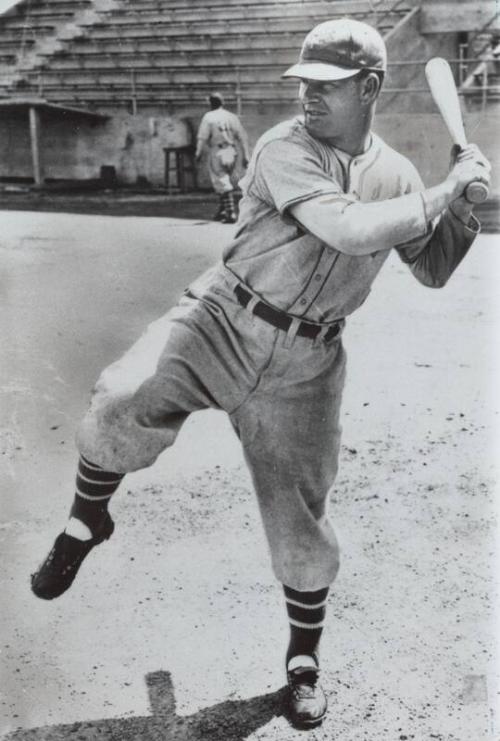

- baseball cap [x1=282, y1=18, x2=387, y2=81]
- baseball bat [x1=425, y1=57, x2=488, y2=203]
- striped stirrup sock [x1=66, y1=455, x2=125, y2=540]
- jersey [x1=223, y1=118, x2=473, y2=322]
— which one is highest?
baseball cap [x1=282, y1=18, x2=387, y2=81]

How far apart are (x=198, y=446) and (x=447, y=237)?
240cm

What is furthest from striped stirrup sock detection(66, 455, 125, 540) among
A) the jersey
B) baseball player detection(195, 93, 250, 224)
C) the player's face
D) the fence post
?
the fence post

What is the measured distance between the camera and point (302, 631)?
282 cm

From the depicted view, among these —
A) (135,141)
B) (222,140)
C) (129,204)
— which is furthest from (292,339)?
(135,141)

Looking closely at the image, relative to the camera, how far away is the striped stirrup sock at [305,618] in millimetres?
2783

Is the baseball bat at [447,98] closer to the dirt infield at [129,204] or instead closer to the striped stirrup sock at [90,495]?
the striped stirrup sock at [90,495]

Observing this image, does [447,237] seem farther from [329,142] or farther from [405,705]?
[405,705]

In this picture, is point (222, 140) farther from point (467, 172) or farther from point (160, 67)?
point (467, 172)

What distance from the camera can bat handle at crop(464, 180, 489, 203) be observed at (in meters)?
2.34

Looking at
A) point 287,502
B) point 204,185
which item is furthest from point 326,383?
point 204,185

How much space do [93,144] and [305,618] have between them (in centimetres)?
1601

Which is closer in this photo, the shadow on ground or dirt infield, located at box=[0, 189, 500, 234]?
the shadow on ground

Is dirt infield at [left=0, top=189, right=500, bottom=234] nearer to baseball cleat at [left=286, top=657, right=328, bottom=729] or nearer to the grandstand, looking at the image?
the grandstand

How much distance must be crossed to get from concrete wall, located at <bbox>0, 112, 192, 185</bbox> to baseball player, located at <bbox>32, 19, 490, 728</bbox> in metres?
14.9
